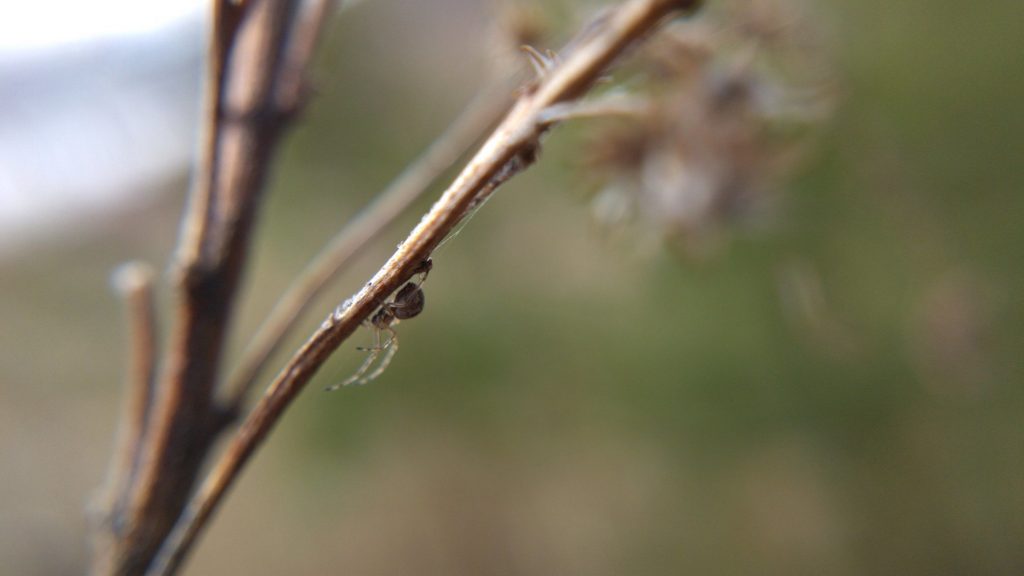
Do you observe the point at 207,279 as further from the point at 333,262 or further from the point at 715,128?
the point at 715,128

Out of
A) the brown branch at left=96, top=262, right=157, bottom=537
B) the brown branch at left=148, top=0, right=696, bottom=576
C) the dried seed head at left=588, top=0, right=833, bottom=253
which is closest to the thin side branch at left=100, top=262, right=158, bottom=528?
the brown branch at left=96, top=262, right=157, bottom=537

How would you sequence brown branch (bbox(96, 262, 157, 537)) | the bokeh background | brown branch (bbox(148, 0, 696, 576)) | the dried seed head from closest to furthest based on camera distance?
brown branch (bbox(148, 0, 696, 576)) < brown branch (bbox(96, 262, 157, 537)) < the dried seed head < the bokeh background

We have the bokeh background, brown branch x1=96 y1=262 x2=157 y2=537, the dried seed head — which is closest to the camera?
brown branch x1=96 y1=262 x2=157 y2=537

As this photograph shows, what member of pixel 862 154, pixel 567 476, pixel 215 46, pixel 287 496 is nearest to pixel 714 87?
pixel 215 46

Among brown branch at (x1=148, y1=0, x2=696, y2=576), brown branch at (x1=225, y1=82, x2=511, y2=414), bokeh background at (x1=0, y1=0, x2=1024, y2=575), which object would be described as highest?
brown branch at (x1=148, y1=0, x2=696, y2=576)

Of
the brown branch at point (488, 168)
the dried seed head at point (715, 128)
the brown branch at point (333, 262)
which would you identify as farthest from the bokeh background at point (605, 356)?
the brown branch at point (488, 168)

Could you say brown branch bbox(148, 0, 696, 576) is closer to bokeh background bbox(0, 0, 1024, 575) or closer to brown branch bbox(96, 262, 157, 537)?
brown branch bbox(96, 262, 157, 537)

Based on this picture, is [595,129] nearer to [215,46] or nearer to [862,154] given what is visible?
[215,46]

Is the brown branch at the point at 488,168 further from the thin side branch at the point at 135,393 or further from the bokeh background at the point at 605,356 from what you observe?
the bokeh background at the point at 605,356
